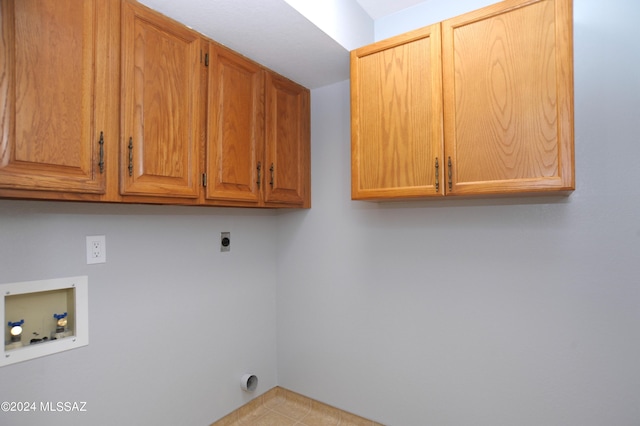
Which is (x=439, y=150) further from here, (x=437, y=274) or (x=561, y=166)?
(x=437, y=274)

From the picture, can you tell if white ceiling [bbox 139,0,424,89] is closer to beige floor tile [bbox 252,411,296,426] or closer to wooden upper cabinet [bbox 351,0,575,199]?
wooden upper cabinet [bbox 351,0,575,199]

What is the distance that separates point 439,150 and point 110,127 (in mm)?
1365

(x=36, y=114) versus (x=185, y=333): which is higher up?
(x=36, y=114)

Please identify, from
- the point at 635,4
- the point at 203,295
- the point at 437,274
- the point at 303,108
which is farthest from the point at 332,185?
the point at 635,4

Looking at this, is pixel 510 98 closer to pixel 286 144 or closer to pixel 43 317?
pixel 286 144

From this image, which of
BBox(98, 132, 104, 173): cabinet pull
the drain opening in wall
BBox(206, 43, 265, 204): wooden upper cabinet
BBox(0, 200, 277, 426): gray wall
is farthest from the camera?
the drain opening in wall

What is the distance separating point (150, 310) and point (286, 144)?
121 centimetres

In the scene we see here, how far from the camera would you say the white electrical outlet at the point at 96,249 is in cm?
151

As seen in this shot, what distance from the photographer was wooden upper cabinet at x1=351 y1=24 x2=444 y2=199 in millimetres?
1542

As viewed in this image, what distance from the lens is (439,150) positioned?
1.52m

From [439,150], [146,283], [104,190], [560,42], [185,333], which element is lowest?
[185,333]

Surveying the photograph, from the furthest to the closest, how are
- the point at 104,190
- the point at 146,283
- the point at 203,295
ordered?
the point at 203,295 < the point at 146,283 < the point at 104,190

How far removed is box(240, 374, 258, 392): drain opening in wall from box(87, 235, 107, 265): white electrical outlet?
46.0 inches

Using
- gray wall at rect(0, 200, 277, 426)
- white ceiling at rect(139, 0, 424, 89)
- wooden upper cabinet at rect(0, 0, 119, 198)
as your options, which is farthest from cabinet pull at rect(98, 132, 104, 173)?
white ceiling at rect(139, 0, 424, 89)
